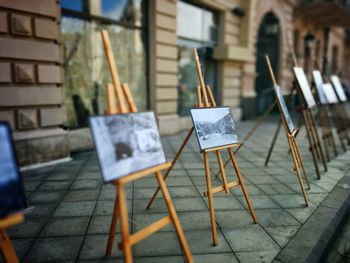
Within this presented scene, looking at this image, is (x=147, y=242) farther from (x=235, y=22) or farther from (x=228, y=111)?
(x=235, y=22)

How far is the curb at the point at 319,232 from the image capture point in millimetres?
2570

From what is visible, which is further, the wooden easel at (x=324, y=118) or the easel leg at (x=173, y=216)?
the wooden easel at (x=324, y=118)

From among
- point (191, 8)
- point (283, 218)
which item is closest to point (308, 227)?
point (283, 218)

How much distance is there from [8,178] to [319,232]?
275 centimetres

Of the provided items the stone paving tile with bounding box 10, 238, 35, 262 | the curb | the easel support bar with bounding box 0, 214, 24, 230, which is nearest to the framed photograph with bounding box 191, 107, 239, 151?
the curb

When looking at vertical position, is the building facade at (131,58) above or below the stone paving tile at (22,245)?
above

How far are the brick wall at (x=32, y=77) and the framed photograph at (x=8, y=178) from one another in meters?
3.20

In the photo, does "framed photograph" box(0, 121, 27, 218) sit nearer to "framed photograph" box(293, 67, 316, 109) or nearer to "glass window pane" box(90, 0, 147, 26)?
"framed photograph" box(293, 67, 316, 109)

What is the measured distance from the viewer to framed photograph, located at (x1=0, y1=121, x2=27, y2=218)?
1.79 m

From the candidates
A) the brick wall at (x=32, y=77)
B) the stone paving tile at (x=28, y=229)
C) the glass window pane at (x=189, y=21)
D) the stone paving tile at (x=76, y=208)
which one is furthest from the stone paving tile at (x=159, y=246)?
the glass window pane at (x=189, y=21)

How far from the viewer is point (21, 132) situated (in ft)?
16.0

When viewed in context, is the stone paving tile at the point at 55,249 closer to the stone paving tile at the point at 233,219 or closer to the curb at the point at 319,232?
the stone paving tile at the point at 233,219

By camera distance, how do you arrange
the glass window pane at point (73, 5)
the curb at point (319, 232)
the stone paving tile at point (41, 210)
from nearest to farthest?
the curb at point (319, 232), the stone paving tile at point (41, 210), the glass window pane at point (73, 5)

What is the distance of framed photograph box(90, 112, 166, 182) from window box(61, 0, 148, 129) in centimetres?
334
